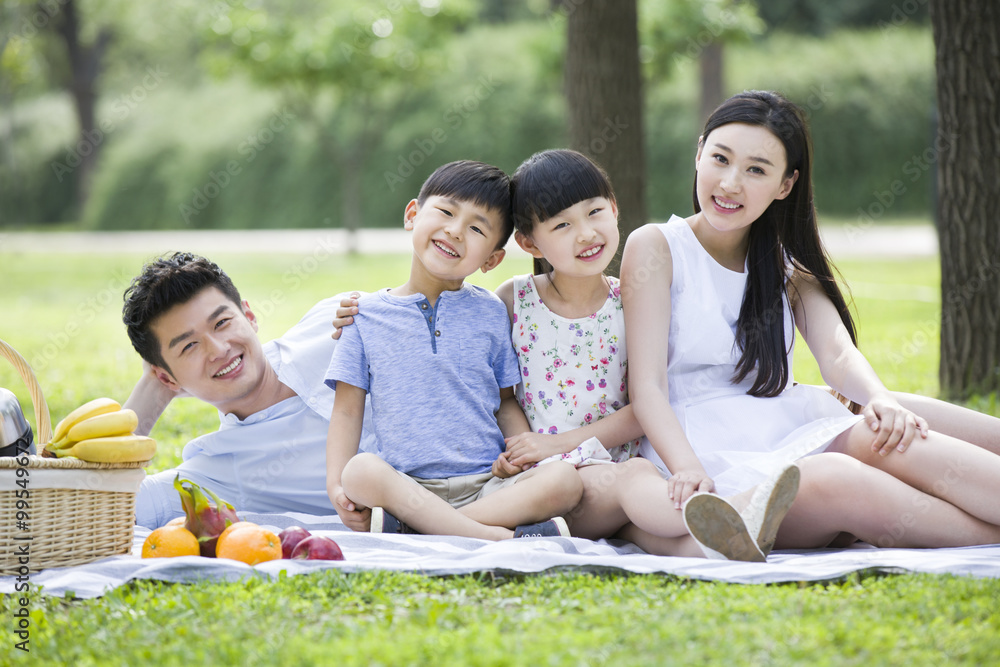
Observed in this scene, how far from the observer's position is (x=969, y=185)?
201 inches

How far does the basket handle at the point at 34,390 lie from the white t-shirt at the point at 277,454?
55cm

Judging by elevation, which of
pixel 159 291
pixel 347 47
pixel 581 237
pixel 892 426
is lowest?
pixel 892 426

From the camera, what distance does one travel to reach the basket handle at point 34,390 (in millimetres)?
2908

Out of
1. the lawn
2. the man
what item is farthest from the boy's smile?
the lawn

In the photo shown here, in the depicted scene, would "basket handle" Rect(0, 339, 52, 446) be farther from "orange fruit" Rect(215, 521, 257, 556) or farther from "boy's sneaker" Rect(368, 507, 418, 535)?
"boy's sneaker" Rect(368, 507, 418, 535)

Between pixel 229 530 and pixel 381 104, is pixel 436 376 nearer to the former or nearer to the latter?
pixel 229 530

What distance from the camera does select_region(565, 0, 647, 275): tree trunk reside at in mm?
5426

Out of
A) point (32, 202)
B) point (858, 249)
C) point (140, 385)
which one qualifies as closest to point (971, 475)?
point (140, 385)

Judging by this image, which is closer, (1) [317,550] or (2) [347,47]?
(1) [317,550]

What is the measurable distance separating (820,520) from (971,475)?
0.44 metres

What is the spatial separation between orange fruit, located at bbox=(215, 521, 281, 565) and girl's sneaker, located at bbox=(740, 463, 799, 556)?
1.35m

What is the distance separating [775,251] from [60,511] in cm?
244
